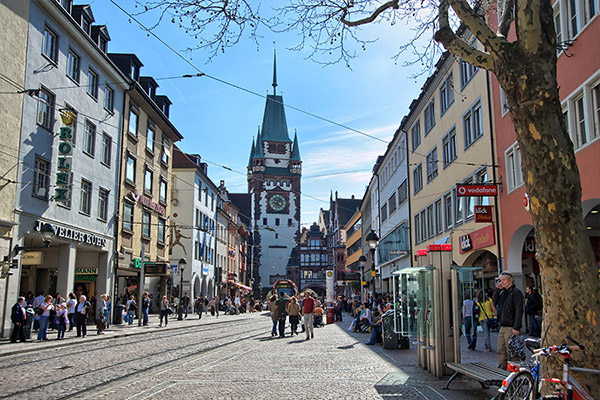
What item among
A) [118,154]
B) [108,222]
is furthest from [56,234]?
[118,154]

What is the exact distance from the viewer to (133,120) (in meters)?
34.5

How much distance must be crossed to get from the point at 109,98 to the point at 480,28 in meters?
27.1

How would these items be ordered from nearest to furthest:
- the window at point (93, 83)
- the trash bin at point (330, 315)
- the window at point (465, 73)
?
the window at point (465, 73) < the window at point (93, 83) < the trash bin at point (330, 315)

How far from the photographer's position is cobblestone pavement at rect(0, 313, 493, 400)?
8852 mm

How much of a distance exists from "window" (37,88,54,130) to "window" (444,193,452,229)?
1897 cm

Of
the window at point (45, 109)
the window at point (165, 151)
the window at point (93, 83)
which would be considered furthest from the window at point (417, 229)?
the window at point (45, 109)

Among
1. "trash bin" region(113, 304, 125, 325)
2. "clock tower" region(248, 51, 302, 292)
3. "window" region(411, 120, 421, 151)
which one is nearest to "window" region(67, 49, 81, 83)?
"trash bin" region(113, 304, 125, 325)

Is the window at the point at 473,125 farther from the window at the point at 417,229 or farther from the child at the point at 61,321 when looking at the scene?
the child at the point at 61,321

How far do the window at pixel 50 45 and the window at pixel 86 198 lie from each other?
6032 mm

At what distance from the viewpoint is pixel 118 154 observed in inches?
1254

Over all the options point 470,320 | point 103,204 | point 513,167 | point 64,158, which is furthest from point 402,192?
point 470,320

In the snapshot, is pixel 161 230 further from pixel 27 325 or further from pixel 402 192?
pixel 27 325

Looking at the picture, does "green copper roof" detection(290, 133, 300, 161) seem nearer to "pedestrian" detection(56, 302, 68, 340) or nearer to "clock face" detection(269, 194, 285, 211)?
"clock face" detection(269, 194, 285, 211)

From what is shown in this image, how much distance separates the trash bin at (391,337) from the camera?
55.8ft
